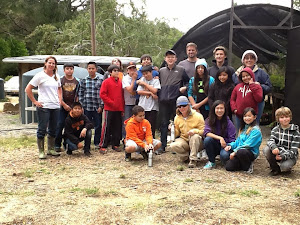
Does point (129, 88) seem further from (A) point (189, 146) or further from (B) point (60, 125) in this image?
(A) point (189, 146)

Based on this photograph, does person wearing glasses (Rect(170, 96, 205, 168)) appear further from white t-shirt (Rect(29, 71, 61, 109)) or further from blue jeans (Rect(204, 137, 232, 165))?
white t-shirt (Rect(29, 71, 61, 109))

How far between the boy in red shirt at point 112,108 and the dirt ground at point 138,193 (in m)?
0.59

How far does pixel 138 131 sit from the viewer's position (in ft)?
17.9

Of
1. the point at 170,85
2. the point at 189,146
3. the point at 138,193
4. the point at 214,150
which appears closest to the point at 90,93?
the point at 170,85

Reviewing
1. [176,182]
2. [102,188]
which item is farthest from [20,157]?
[176,182]

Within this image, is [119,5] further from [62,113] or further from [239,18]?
[62,113]

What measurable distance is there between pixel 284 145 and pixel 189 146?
4.21 feet

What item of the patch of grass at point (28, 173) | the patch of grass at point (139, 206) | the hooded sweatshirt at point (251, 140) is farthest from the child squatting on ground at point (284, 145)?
the patch of grass at point (28, 173)

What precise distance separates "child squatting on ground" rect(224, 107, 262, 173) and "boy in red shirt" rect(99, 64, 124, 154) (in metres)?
2.03

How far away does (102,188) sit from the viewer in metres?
4.21

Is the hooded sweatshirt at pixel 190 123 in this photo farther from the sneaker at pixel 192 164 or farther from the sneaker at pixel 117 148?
the sneaker at pixel 117 148

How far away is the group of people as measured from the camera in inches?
192

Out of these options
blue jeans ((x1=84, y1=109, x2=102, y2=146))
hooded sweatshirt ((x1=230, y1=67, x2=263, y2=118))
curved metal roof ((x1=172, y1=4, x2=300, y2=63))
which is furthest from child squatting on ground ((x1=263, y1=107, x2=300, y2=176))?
curved metal roof ((x1=172, y1=4, x2=300, y2=63))

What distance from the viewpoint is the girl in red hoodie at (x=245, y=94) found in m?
5.12
